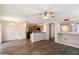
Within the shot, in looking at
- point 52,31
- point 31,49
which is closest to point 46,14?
point 52,31

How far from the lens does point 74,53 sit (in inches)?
71.3

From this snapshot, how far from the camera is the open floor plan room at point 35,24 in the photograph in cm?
176

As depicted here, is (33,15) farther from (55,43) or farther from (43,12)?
(55,43)

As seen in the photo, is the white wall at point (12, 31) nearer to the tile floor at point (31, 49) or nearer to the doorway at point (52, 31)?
the tile floor at point (31, 49)

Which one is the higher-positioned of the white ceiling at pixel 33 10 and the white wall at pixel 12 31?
the white ceiling at pixel 33 10

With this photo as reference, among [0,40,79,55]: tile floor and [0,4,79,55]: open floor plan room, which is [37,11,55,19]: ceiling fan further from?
[0,40,79,55]: tile floor

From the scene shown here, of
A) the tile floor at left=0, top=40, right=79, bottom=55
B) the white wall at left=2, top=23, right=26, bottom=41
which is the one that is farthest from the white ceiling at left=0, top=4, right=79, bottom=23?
the tile floor at left=0, top=40, right=79, bottom=55

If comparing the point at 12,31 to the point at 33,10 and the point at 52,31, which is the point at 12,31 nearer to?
the point at 33,10

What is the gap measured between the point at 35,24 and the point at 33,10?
34 centimetres

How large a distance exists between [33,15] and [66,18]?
0.78 metres

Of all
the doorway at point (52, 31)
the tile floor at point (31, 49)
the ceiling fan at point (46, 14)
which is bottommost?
the tile floor at point (31, 49)

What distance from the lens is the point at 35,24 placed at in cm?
194

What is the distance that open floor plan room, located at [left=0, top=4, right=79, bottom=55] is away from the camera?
5.78ft

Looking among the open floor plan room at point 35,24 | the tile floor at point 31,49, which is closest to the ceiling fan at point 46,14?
the open floor plan room at point 35,24
